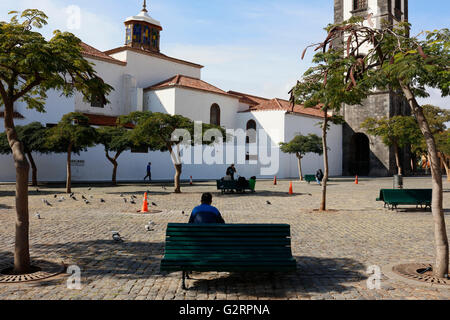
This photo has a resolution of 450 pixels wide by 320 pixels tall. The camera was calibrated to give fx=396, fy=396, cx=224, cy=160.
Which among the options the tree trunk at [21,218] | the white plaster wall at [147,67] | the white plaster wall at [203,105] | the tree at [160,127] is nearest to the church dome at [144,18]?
the white plaster wall at [147,67]

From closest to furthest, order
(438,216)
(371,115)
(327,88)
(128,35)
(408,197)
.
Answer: (438,216), (327,88), (408,197), (128,35), (371,115)

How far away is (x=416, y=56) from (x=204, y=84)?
3937 cm

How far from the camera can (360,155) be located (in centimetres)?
5353

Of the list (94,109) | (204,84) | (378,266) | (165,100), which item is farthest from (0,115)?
(378,266)

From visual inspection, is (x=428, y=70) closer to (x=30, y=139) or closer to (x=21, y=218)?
(x=21, y=218)

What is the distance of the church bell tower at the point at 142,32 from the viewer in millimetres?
45188

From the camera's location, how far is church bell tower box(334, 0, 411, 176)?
46.2 metres

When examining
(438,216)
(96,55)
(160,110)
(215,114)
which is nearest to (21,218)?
(438,216)

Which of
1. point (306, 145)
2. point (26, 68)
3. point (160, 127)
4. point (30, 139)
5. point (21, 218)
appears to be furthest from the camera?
point (306, 145)

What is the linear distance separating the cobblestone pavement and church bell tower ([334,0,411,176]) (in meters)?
36.5

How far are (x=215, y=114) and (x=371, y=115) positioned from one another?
770 inches

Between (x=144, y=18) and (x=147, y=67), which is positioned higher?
(x=144, y=18)

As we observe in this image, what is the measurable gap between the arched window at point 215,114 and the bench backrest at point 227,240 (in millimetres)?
38342

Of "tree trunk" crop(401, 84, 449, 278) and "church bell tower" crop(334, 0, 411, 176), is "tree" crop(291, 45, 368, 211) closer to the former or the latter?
"tree trunk" crop(401, 84, 449, 278)
